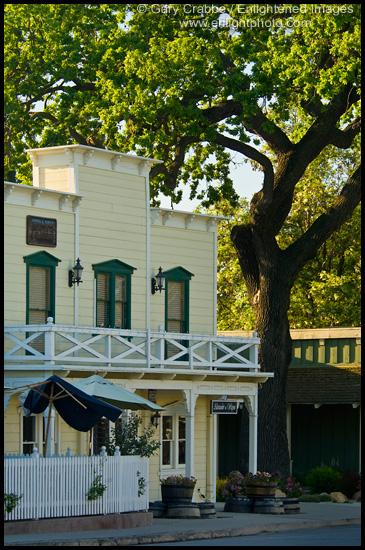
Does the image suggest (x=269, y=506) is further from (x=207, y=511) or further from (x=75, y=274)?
(x=75, y=274)

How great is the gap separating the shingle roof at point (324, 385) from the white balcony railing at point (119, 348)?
464cm

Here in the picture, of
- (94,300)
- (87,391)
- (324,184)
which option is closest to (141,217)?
(94,300)

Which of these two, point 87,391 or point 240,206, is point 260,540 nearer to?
point 87,391

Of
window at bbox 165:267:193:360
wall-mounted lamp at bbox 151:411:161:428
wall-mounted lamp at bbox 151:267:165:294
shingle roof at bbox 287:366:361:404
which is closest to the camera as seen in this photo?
wall-mounted lamp at bbox 151:411:161:428

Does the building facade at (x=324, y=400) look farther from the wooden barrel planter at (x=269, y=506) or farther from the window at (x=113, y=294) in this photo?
the window at (x=113, y=294)

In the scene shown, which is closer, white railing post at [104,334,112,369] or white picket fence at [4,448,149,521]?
white picket fence at [4,448,149,521]

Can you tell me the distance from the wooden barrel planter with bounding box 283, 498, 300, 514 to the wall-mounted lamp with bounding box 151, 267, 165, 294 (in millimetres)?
6172

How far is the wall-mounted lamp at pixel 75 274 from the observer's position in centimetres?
2648

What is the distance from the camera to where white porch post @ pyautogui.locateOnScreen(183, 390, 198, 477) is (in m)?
26.7

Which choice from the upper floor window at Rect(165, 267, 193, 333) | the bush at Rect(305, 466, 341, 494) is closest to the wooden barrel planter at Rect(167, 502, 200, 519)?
the upper floor window at Rect(165, 267, 193, 333)

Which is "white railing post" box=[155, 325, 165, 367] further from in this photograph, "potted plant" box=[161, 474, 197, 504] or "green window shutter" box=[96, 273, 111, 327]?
"potted plant" box=[161, 474, 197, 504]

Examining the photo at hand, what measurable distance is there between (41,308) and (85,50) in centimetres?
1129

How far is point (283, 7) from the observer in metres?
31.1

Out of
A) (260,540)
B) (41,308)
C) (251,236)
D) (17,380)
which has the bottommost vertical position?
(260,540)
